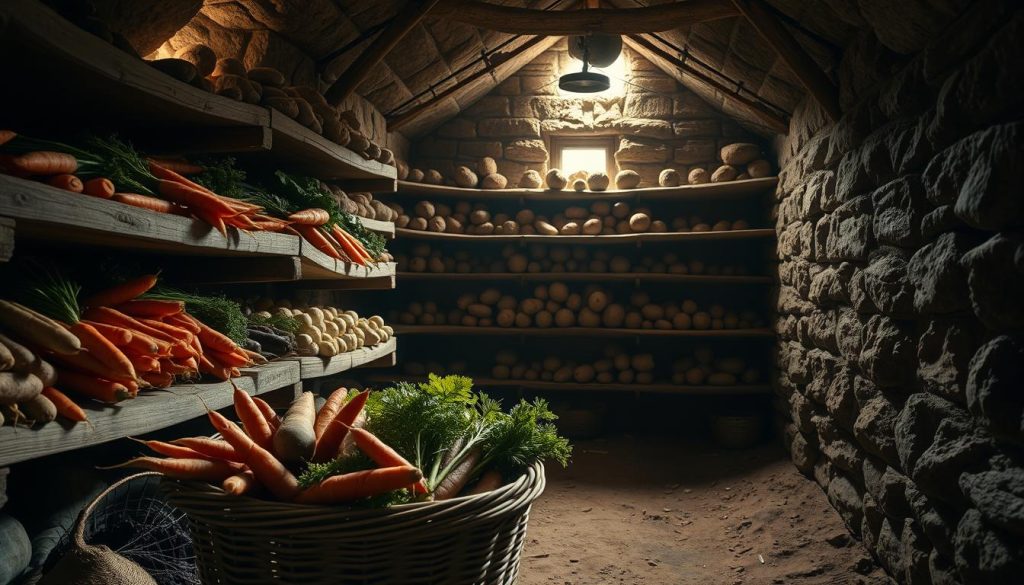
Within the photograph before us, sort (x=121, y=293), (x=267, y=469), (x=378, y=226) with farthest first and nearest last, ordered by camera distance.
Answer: (x=378, y=226) → (x=121, y=293) → (x=267, y=469)

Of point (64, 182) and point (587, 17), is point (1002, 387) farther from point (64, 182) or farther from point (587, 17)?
point (587, 17)

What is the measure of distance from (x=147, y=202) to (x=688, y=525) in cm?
346

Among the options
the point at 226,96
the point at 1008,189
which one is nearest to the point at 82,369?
the point at 226,96

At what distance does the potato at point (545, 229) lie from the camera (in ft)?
19.6

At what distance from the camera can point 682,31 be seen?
4930mm

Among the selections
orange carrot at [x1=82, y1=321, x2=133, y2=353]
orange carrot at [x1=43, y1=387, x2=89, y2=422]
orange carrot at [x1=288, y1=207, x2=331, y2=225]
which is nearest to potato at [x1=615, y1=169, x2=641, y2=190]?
orange carrot at [x1=288, y1=207, x2=331, y2=225]

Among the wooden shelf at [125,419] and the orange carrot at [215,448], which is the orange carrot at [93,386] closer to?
the wooden shelf at [125,419]

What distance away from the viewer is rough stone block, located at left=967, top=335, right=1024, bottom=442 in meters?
1.92

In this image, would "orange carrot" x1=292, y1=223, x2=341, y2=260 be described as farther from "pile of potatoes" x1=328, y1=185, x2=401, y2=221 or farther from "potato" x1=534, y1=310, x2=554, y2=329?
"potato" x1=534, y1=310, x2=554, y2=329

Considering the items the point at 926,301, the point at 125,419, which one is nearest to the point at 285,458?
the point at 125,419

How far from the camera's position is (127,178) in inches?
78.5

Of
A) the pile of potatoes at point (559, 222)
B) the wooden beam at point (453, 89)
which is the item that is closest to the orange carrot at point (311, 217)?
the wooden beam at point (453, 89)

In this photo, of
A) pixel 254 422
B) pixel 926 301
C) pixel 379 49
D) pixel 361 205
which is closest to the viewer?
pixel 254 422

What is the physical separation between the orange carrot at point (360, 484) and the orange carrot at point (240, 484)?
0.13 metres
